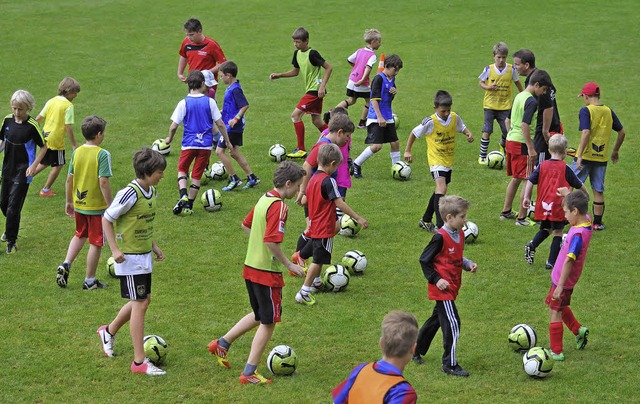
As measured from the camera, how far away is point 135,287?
8.80 metres

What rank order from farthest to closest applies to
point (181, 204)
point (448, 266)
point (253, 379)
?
point (181, 204)
point (448, 266)
point (253, 379)

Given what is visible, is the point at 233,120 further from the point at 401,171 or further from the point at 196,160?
the point at 401,171

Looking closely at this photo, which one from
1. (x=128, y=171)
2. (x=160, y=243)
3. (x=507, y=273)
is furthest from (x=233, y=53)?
(x=507, y=273)

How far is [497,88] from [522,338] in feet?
27.0

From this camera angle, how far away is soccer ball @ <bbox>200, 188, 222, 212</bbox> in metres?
14.4

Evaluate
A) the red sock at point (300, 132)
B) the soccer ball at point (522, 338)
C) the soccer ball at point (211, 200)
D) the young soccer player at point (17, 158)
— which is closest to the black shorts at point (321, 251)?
the soccer ball at point (522, 338)

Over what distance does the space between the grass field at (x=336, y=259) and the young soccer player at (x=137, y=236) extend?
47 centimetres

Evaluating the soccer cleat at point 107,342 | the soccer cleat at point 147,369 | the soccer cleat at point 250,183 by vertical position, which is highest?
the soccer cleat at point 250,183

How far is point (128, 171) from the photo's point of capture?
16.5 m

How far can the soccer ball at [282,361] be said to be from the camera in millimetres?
8891

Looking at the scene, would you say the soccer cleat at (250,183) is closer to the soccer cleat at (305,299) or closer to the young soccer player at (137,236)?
the soccer cleat at (305,299)

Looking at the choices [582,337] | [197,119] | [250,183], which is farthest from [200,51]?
[582,337]

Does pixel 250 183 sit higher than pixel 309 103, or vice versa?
pixel 309 103

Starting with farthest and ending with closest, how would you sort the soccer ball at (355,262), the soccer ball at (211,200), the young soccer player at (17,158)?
the soccer ball at (211,200) < the young soccer player at (17,158) < the soccer ball at (355,262)
